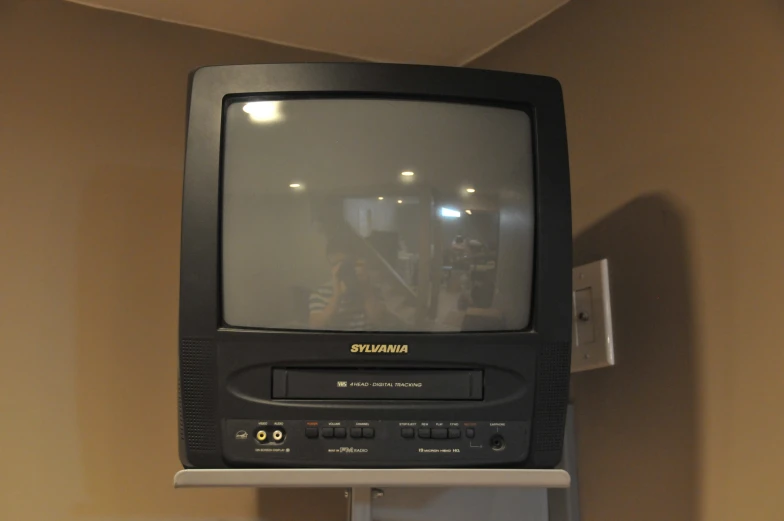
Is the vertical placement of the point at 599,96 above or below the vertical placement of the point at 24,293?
above

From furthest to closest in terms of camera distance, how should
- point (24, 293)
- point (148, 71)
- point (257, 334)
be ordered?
1. point (148, 71)
2. point (24, 293)
3. point (257, 334)

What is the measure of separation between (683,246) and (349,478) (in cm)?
62

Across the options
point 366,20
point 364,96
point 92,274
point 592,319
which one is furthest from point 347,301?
point 366,20

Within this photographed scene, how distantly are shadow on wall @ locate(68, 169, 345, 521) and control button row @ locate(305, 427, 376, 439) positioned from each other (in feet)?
1.47

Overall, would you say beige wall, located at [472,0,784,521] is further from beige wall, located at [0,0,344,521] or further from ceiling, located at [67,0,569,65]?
beige wall, located at [0,0,344,521]

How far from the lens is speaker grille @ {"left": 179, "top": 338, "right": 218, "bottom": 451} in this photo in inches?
33.8

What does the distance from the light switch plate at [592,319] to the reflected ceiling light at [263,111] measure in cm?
60

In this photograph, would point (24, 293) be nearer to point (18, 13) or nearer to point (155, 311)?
point (155, 311)

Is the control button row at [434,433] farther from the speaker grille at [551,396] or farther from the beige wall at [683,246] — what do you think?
the beige wall at [683,246]

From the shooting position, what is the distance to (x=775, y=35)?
36.8 inches

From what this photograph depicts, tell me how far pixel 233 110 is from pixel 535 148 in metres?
0.43

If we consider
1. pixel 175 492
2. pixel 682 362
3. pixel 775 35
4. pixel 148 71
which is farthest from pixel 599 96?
pixel 175 492

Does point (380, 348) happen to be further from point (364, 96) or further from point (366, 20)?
point (366, 20)

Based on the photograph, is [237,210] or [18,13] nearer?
[237,210]
